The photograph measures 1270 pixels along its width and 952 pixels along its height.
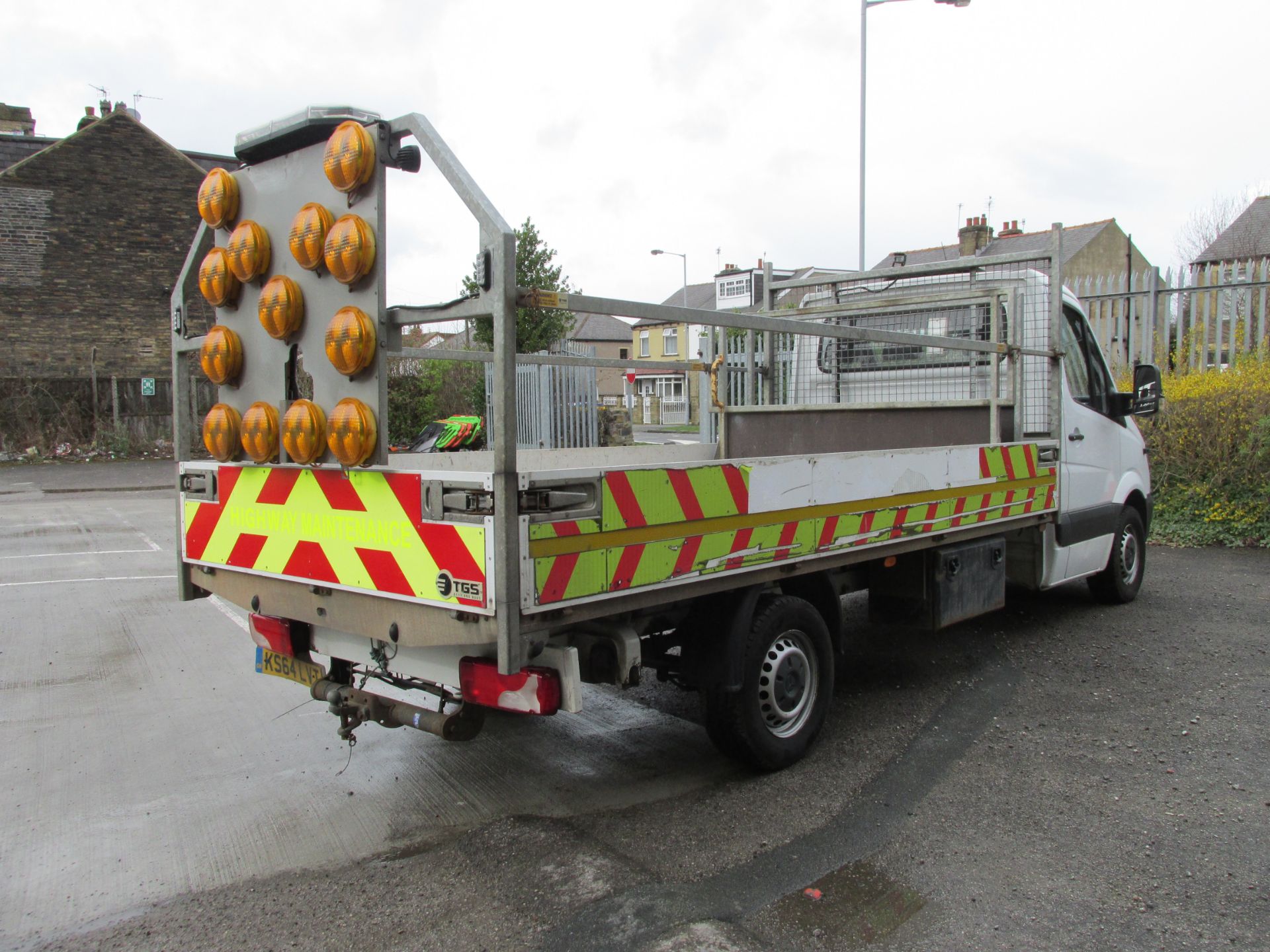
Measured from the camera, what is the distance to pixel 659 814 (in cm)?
378

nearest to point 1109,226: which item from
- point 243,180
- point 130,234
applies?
point 130,234

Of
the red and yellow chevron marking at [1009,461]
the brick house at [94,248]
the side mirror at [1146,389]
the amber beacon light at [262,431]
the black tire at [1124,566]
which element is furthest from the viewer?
the brick house at [94,248]

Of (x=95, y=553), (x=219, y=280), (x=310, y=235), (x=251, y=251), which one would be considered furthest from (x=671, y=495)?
(x=95, y=553)

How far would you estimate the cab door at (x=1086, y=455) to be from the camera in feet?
20.1

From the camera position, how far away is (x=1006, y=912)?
3.01 metres

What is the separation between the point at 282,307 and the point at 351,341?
0.50 metres

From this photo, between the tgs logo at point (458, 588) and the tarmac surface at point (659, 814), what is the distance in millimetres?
1037

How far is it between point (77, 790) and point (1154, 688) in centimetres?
A: 545

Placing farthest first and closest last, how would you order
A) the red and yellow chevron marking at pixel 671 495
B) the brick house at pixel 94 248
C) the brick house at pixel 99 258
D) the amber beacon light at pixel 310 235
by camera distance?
the brick house at pixel 94 248 < the brick house at pixel 99 258 < the amber beacon light at pixel 310 235 < the red and yellow chevron marking at pixel 671 495

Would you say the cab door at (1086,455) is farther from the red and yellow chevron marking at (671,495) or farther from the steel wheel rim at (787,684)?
the red and yellow chevron marking at (671,495)

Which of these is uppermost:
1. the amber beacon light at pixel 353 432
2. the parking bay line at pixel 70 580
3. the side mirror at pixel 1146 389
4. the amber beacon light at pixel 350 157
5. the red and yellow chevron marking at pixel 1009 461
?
the amber beacon light at pixel 350 157

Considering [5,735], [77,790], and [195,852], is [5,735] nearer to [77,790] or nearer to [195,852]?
[77,790]

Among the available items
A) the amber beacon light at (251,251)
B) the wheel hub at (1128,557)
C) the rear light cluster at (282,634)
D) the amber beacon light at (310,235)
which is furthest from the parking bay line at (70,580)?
the wheel hub at (1128,557)

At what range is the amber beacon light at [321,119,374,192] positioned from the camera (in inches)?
127
